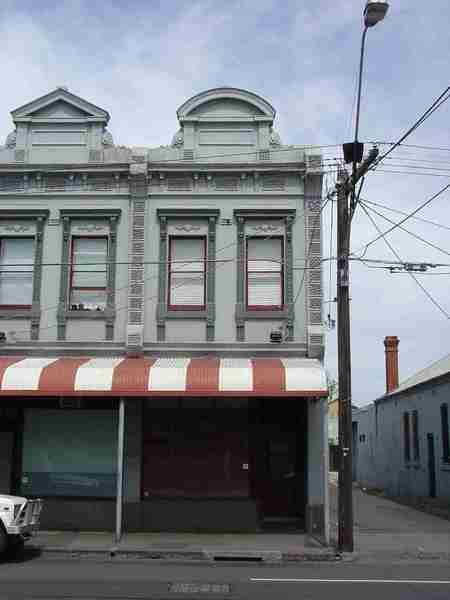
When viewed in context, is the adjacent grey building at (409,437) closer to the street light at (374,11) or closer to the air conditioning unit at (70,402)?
the air conditioning unit at (70,402)

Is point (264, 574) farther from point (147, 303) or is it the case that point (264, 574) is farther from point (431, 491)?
point (431, 491)

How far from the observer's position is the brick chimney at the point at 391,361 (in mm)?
37469

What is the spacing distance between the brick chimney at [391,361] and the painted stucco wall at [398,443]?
1.31 meters

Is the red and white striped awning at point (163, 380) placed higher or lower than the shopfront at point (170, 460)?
higher

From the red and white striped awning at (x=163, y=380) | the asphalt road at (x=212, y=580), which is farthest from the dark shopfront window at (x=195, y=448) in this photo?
the asphalt road at (x=212, y=580)

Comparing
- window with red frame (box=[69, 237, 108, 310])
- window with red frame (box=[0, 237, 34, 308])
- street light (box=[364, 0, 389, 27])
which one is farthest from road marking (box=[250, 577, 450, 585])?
window with red frame (box=[0, 237, 34, 308])

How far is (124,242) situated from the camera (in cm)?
1791

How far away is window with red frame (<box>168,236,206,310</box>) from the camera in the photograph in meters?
17.7

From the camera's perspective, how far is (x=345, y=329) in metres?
15.7

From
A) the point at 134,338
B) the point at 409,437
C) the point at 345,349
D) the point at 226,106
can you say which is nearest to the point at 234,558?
the point at 345,349

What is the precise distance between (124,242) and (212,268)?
2.21 metres

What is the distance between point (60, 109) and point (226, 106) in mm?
4158

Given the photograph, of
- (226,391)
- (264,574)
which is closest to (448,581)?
(264,574)

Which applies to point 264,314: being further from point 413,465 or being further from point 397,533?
point 413,465
